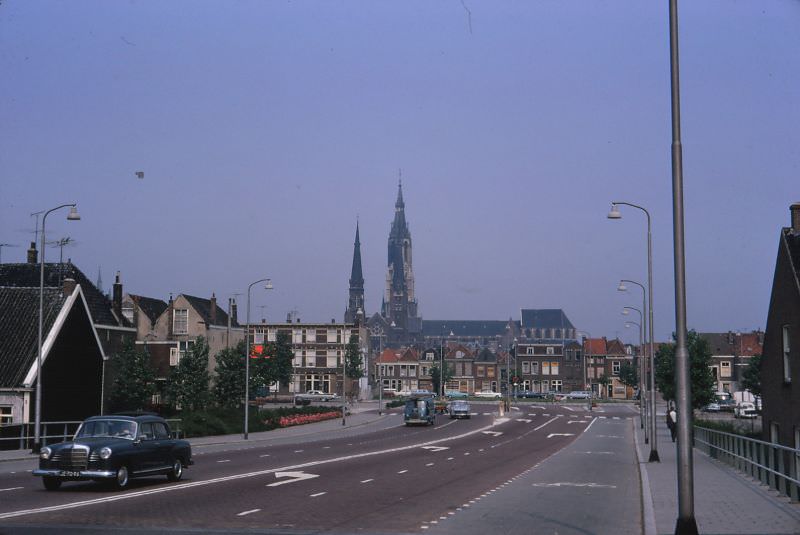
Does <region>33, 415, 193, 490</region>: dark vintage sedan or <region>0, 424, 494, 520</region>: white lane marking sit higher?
<region>33, 415, 193, 490</region>: dark vintage sedan

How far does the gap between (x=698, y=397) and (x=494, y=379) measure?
117 m

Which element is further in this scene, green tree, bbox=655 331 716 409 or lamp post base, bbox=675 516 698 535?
green tree, bbox=655 331 716 409

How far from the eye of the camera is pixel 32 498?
19.1 m

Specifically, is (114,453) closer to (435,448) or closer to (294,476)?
(294,476)

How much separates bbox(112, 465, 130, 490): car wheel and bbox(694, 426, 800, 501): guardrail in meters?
14.3

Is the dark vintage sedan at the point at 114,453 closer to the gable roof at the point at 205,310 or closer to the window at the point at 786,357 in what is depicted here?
the window at the point at 786,357

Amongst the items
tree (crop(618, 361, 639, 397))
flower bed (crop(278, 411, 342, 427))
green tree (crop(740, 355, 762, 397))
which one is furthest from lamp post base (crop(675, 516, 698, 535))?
tree (crop(618, 361, 639, 397))

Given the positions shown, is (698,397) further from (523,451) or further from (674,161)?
(674,161)

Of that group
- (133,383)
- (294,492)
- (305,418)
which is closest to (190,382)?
(133,383)

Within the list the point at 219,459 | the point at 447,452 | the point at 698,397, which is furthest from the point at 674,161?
the point at 698,397

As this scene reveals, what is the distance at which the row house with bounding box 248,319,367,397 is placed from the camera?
431 ft

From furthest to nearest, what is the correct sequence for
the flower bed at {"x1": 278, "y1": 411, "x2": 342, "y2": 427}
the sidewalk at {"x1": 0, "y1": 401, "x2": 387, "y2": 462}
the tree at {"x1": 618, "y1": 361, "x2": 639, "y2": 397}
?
1. the tree at {"x1": 618, "y1": 361, "x2": 639, "y2": 397}
2. the flower bed at {"x1": 278, "y1": 411, "x2": 342, "y2": 427}
3. the sidewalk at {"x1": 0, "y1": 401, "x2": 387, "y2": 462}

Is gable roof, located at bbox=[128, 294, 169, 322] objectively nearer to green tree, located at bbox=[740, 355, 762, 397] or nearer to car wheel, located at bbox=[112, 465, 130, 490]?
green tree, located at bbox=[740, 355, 762, 397]

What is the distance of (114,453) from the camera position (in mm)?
20859
